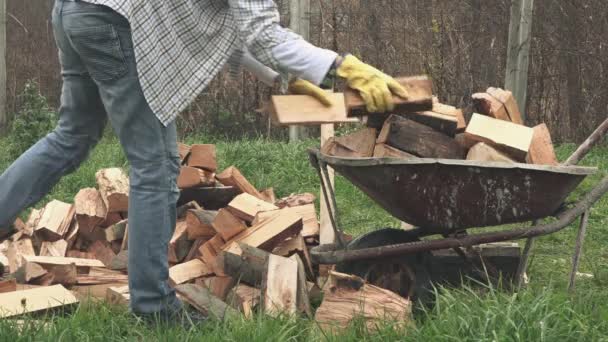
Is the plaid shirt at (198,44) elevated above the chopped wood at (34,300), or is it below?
above

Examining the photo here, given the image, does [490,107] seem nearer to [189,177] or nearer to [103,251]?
[189,177]

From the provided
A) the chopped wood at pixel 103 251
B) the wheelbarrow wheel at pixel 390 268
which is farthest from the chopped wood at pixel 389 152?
the chopped wood at pixel 103 251

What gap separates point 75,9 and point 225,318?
119 cm

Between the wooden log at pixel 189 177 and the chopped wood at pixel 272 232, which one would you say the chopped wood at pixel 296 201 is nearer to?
the wooden log at pixel 189 177

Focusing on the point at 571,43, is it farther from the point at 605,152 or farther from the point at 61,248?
the point at 61,248

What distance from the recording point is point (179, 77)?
295 centimetres

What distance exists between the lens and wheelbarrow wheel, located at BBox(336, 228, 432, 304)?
3288 millimetres

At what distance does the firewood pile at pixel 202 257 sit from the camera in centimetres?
308

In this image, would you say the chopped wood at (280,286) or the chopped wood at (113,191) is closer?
the chopped wood at (280,286)

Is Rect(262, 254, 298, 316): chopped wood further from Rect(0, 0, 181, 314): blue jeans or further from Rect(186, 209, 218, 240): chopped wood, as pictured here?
Rect(186, 209, 218, 240): chopped wood

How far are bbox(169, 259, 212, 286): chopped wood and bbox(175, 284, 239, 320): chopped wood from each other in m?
0.28

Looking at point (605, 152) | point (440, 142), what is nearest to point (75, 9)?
point (440, 142)

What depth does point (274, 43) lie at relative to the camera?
106 inches

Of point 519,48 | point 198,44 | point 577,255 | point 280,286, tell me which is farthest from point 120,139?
point 519,48
